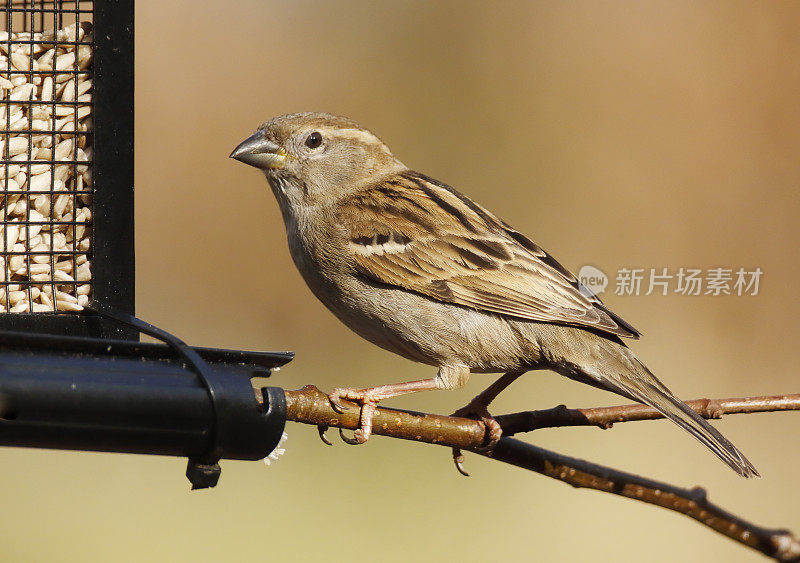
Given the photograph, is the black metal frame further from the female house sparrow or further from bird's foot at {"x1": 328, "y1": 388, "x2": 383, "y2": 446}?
the female house sparrow

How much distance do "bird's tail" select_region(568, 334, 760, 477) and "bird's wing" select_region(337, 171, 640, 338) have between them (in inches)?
4.7

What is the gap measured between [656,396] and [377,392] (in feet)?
2.91

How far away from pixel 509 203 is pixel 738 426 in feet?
8.01

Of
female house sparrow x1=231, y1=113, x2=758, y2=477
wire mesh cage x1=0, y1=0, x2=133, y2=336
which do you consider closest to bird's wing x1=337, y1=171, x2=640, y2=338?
female house sparrow x1=231, y1=113, x2=758, y2=477

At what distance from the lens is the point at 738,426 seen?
26.0 ft

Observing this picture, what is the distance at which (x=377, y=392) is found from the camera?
3.18m

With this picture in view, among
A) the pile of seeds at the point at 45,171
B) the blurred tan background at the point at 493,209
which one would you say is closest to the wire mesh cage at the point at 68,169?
the pile of seeds at the point at 45,171

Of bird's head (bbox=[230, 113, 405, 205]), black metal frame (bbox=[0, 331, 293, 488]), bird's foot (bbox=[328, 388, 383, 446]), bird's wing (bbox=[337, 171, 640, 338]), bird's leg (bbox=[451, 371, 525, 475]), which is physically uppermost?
bird's head (bbox=[230, 113, 405, 205])

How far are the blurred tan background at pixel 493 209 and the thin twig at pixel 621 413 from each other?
346cm

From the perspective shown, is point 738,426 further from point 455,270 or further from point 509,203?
point 455,270

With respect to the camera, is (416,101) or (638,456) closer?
(638,456)

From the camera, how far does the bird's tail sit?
306 cm

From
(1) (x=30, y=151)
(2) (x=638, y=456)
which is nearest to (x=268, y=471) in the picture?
(2) (x=638, y=456)

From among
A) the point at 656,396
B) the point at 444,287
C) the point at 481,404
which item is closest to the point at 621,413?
the point at 656,396
